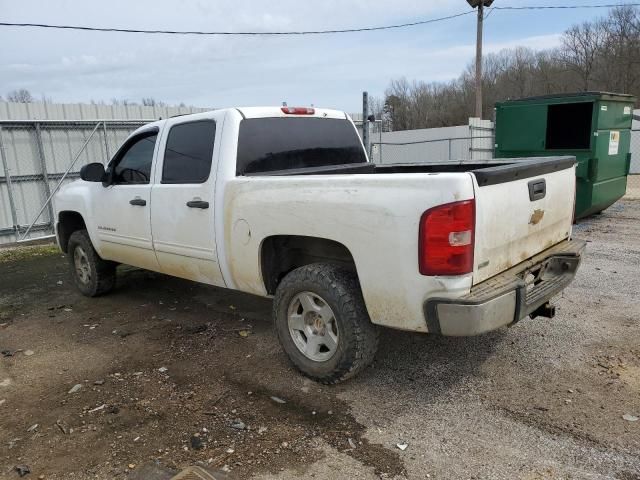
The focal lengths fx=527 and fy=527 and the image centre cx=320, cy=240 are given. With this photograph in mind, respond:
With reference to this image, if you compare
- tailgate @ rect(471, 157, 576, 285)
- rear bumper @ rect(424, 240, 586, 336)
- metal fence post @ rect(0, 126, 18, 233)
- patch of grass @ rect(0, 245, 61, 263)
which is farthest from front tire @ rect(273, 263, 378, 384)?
metal fence post @ rect(0, 126, 18, 233)

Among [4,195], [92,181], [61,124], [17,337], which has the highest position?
[61,124]

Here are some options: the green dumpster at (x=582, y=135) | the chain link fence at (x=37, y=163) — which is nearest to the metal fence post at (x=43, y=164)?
the chain link fence at (x=37, y=163)

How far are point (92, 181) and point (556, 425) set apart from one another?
4.87 metres

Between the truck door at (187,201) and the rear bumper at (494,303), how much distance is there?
78.1 inches

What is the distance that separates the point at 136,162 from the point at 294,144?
5.64ft

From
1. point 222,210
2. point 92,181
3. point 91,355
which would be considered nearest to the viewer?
point 222,210

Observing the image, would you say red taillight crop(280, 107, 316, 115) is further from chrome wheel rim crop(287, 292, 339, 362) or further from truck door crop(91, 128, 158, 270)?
chrome wheel rim crop(287, 292, 339, 362)

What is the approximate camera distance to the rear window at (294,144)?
4199 millimetres

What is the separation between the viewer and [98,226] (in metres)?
5.66

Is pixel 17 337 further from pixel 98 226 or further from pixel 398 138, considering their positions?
pixel 398 138

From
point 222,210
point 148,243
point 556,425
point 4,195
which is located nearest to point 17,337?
point 148,243

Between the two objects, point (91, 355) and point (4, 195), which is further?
point (4, 195)

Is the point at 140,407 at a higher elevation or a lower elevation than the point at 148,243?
lower

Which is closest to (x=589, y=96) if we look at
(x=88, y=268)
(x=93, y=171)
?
(x=93, y=171)
